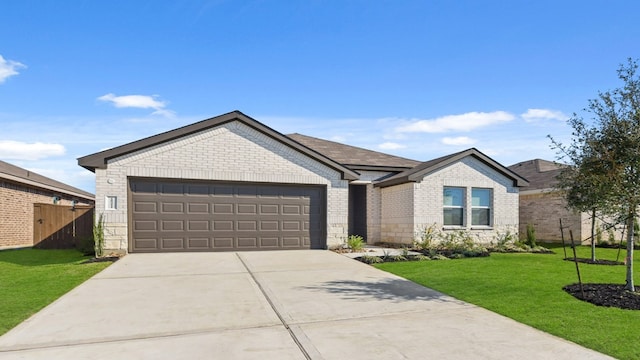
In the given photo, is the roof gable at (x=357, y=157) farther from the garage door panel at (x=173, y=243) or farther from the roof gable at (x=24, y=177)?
the roof gable at (x=24, y=177)

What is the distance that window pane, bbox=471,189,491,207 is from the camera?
56.0 ft

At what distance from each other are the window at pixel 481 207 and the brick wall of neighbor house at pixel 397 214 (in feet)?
10.1

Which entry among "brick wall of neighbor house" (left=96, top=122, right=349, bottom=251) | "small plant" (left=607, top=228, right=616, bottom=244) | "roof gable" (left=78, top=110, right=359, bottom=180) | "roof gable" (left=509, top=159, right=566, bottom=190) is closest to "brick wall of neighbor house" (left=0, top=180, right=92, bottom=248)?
"roof gable" (left=78, top=110, right=359, bottom=180)

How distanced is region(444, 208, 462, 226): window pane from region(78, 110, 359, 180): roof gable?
4.47 meters

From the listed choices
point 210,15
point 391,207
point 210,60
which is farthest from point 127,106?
point 391,207

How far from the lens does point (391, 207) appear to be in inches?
686

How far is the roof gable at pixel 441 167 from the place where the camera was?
15.9 metres

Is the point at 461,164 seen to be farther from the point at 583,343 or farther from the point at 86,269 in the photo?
the point at 86,269

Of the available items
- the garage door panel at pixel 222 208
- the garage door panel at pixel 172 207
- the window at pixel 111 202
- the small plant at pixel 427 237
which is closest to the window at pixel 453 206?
the small plant at pixel 427 237

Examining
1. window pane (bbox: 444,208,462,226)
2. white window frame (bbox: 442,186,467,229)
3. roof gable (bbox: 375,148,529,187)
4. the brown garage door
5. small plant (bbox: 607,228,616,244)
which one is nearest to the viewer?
the brown garage door

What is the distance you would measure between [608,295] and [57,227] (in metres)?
19.2

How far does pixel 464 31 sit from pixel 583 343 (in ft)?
36.0

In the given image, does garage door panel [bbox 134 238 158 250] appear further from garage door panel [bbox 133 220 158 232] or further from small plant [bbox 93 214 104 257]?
small plant [bbox 93 214 104 257]

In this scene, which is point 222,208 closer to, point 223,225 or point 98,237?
point 223,225
